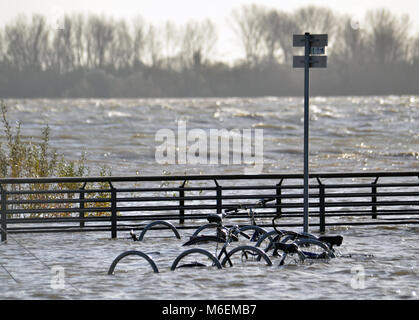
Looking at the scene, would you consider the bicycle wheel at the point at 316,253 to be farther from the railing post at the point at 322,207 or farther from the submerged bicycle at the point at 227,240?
the railing post at the point at 322,207

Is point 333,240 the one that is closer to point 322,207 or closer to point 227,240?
point 227,240

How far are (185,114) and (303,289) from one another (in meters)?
83.4

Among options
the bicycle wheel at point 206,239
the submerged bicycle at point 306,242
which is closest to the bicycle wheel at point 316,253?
the submerged bicycle at point 306,242

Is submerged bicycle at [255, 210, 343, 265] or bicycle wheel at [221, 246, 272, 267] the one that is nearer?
bicycle wheel at [221, 246, 272, 267]

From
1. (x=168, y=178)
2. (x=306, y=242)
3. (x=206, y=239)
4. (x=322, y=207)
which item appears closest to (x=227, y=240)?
(x=206, y=239)

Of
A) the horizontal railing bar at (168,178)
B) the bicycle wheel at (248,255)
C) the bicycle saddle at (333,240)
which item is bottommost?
the bicycle wheel at (248,255)

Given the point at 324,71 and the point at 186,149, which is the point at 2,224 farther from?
the point at 324,71

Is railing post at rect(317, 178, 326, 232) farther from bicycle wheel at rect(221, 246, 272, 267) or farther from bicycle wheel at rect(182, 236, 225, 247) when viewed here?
bicycle wheel at rect(182, 236, 225, 247)

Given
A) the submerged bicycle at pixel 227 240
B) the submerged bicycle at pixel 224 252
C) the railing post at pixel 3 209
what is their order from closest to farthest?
the submerged bicycle at pixel 224 252, the submerged bicycle at pixel 227 240, the railing post at pixel 3 209

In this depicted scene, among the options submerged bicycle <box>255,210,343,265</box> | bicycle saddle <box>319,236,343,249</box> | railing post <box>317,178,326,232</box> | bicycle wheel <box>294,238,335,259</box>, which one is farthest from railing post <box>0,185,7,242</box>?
bicycle saddle <box>319,236,343,249</box>

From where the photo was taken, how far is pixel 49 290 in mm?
11055

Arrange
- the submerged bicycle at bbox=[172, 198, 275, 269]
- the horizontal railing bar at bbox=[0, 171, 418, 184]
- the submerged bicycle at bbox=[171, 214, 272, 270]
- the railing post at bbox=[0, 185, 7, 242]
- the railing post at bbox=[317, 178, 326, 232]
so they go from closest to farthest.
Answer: the submerged bicycle at bbox=[171, 214, 272, 270]
the submerged bicycle at bbox=[172, 198, 275, 269]
the railing post at bbox=[0, 185, 7, 242]
the horizontal railing bar at bbox=[0, 171, 418, 184]
the railing post at bbox=[317, 178, 326, 232]

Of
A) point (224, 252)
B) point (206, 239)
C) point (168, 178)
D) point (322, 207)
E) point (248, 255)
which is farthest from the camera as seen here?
point (322, 207)
